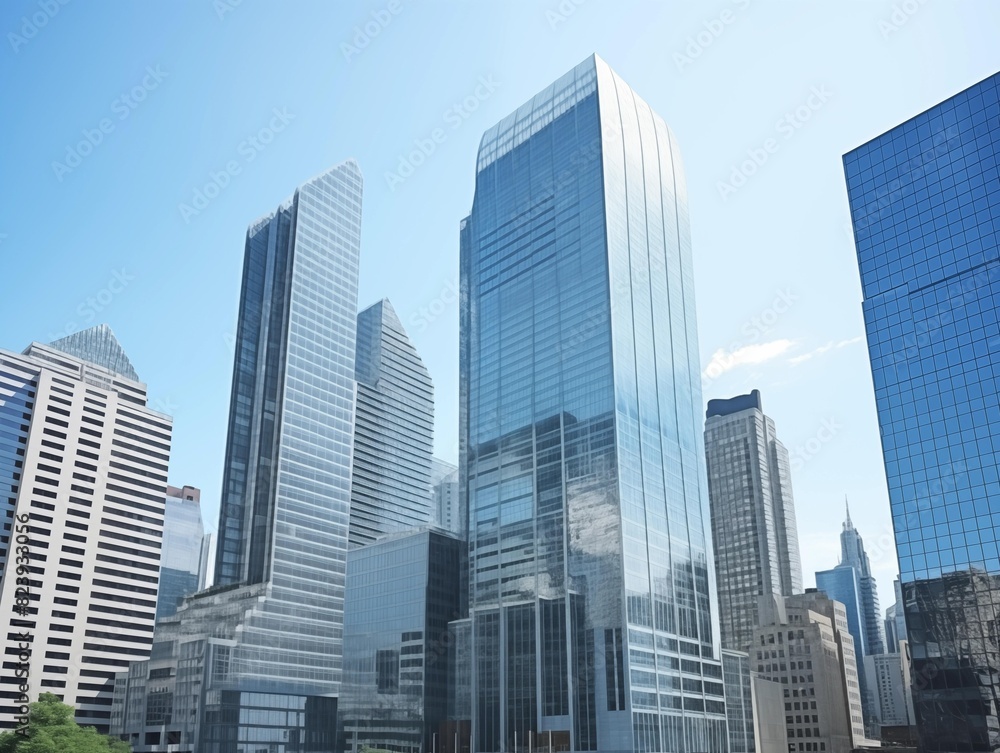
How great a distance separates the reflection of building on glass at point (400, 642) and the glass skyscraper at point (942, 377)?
77.7m

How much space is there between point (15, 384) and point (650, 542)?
12177cm

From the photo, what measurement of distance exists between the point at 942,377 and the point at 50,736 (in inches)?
4571

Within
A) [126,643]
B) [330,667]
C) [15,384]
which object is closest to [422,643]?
[330,667]

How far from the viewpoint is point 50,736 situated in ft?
321

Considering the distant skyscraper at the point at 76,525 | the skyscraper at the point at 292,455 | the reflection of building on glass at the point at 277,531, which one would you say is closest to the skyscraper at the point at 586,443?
the skyscraper at the point at 292,455

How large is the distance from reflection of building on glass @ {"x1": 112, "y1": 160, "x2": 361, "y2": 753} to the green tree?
30.6 metres

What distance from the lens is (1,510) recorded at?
167625 mm

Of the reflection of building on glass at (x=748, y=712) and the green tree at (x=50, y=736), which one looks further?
the reflection of building on glass at (x=748, y=712)

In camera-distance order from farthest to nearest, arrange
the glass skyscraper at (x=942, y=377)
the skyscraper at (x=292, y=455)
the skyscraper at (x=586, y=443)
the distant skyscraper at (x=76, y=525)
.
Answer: the distant skyscraper at (x=76, y=525)
the skyscraper at (x=292, y=455)
the skyscraper at (x=586, y=443)
the glass skyscraper at (x=942, y=377)

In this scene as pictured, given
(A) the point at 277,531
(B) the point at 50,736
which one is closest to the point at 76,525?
(A) the point at 277,531

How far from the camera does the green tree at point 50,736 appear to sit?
9612 cm

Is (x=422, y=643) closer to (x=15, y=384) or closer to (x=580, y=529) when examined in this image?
(x=580, y=529)

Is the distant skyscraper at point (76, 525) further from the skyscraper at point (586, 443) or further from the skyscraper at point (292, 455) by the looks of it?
the skyscraper at point (586, 443)

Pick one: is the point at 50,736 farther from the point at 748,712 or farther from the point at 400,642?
the point at 748,712
